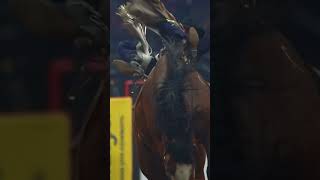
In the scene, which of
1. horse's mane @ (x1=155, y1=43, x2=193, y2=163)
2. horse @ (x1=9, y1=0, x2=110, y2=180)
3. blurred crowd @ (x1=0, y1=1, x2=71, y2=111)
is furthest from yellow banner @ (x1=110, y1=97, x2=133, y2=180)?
blurred crowd @ (x1=0, y1=1, x2=71, y2=111)

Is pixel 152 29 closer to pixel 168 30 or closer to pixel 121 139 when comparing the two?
pixel 168 30

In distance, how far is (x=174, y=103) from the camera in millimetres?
2377

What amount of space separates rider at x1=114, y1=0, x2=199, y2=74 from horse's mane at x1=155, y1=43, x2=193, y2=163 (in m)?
0.05

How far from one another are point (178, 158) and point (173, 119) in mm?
175

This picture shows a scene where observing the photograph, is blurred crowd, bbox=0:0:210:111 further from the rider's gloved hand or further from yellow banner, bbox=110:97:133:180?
the rider's gloved hand

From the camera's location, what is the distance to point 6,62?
2.14 meters

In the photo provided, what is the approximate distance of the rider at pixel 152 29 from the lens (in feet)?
7.56

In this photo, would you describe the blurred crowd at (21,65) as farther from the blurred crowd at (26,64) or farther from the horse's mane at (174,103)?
the horse's mane at (174,103)
